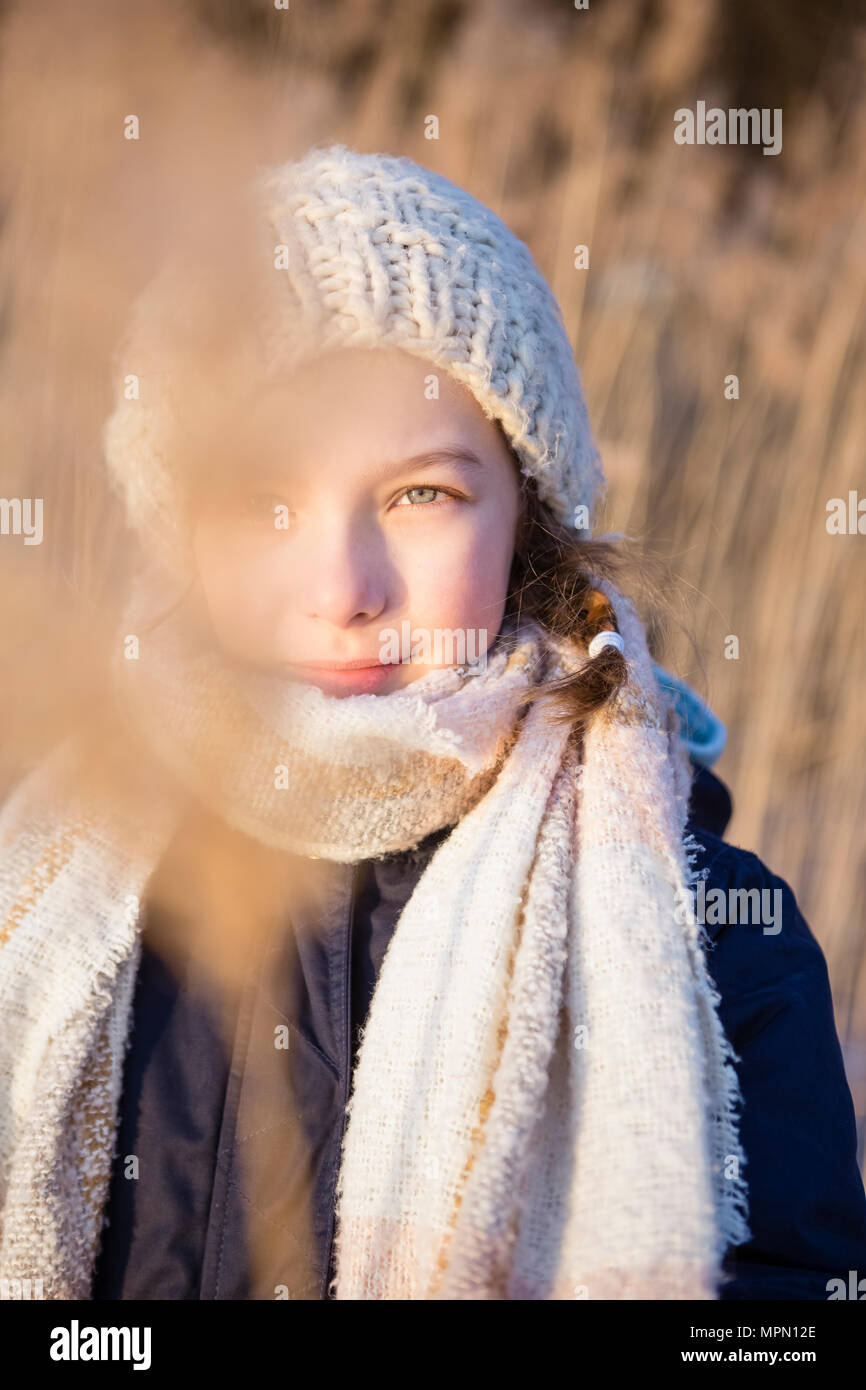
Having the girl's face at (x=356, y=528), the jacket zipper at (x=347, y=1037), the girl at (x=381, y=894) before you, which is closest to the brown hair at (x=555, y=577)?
the girl at (x=381, y=894)

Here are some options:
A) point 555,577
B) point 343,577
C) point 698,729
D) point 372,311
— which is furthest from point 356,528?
point 698,729

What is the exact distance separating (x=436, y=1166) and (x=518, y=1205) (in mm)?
71

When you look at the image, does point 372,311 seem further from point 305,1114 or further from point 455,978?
point 305,1114

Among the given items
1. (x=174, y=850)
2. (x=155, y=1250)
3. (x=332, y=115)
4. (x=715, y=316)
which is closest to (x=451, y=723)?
(x=174, y=850)

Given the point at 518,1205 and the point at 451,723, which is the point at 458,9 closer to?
the point at 451,723

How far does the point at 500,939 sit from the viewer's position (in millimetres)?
868

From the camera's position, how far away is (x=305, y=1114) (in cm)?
89

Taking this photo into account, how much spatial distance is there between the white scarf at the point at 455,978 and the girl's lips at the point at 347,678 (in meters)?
0.02

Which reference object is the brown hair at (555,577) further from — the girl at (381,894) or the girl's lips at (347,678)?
the girl's lips at (347,678)

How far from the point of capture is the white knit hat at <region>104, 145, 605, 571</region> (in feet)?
3.10

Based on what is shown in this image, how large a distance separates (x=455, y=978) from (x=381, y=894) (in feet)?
0.53

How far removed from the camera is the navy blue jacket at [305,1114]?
0.84m

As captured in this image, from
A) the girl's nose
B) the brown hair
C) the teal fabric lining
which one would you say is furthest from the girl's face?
the teal fabric lining

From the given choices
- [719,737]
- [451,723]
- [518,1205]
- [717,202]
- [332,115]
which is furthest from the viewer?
[717,202]
